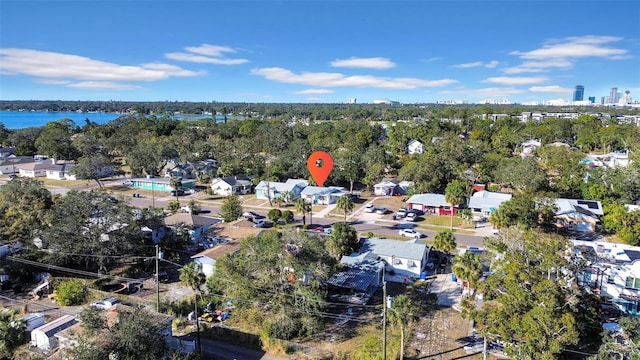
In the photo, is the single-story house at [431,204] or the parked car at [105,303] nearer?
the parked car at [105,303]

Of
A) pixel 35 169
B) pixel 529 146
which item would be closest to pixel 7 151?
pixel 35 169

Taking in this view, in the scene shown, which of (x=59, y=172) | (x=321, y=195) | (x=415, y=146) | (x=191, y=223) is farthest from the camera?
(x=415, y=146)

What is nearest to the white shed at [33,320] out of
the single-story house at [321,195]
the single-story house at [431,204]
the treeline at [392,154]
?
the single-story house at [321,195]

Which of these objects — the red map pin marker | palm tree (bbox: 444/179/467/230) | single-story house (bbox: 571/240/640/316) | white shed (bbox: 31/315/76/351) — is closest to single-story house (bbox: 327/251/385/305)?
single-story house (bbox: 571/240/640/316)

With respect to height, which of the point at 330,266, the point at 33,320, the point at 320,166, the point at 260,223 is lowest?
the point at 33,320

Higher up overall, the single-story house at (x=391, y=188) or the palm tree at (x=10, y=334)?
the single-story house at (x=391, y=188)

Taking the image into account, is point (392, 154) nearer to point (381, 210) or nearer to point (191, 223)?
point (381, 210)

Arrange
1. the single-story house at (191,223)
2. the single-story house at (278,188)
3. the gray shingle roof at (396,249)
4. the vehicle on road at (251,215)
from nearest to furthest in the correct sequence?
the gray shingle roof at (396,249), the single-story house at (191,223), the vehicle on road at (251,215), the single-story house at (278,188)

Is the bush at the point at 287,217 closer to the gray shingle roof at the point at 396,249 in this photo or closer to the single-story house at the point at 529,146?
the gray shingle roof at the point at 396,249
